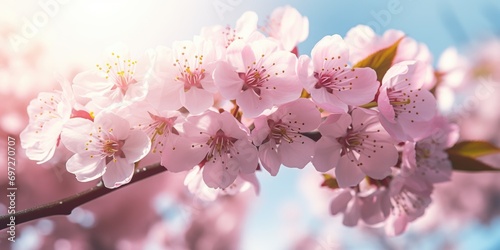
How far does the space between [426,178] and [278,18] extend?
36cm

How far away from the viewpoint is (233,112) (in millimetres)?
731

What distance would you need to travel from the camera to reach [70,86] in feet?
2.32

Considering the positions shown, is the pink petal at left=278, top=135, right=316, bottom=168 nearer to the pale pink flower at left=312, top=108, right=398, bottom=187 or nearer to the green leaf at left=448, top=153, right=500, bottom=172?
the pale pink flower at left=312, top=108, right=398, bottom=187

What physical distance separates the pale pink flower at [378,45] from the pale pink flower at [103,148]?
1.36ft

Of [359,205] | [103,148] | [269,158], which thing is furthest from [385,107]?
[103,148]

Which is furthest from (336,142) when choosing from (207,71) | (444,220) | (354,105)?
(444,220)

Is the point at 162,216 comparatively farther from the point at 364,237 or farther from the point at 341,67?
the point at 341,67

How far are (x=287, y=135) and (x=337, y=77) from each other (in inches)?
4.0

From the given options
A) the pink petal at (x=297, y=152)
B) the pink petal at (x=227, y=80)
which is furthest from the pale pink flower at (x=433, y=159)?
the pink petal at (x=227, y=80)

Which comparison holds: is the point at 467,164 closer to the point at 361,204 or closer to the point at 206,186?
the point at 361,204

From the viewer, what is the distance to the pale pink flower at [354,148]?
0.70m

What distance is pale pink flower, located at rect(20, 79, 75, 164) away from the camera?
699 millimetres

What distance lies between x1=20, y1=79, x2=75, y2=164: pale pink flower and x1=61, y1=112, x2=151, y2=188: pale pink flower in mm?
28

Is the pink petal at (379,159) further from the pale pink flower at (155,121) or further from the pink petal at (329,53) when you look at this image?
the pale pink flower at (155,121)
